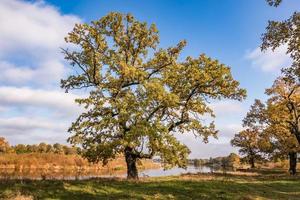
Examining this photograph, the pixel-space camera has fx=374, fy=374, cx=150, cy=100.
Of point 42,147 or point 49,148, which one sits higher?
point 42,147

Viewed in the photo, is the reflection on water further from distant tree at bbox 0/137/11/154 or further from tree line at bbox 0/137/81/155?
tree line at bbox 0/137/81/155

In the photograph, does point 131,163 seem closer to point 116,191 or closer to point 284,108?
point 116,191

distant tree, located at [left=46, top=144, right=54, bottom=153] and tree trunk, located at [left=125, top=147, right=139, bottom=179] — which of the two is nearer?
tree trunk, located at [left=125, top=147, right=139, bottom=179]

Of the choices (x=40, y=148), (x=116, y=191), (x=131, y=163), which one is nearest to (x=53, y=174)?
(x=131, y=163)

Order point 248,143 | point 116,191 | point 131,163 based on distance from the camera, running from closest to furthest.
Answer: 1. point 116,191
2. point 131,163
3. point 248,143

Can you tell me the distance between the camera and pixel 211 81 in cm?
3300

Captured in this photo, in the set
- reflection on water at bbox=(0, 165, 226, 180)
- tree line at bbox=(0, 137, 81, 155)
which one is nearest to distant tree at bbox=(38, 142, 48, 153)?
tree line at bbox=(0, 137, 81, 155)

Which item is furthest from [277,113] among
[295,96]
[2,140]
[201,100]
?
[2,140]

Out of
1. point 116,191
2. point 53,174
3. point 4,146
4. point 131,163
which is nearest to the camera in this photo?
point 116,191

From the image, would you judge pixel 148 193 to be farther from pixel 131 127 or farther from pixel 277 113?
pixel 277 113

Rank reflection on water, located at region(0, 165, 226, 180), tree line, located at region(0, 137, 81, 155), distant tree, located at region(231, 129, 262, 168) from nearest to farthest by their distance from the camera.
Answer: reflection on water, located at region(0, 165, 226, 180) < distant tree, located at region(231, 129, 262, 168) < tree line, located at region(0, 137, 81, 155)

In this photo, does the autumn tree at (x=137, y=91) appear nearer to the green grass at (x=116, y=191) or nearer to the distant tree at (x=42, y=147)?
the green grass at (x=116, y=191)

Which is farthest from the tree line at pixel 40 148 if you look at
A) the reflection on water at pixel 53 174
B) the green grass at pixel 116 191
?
the green grass at pixel 116 191

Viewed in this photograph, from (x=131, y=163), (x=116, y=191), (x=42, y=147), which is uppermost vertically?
(x=42, y=147)
